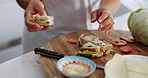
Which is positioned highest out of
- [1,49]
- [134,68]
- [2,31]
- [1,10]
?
[134,68]

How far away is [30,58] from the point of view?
109cm

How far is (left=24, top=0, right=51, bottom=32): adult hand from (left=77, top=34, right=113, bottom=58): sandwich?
0.61ft

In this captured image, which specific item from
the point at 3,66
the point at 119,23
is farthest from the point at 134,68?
the point at 119,23

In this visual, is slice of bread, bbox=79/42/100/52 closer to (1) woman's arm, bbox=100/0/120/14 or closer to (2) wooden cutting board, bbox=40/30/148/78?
(2) wooden cutting board, bbox=40/30/148/78

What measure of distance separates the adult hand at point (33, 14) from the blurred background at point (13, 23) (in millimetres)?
977

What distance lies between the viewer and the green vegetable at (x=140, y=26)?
1176 mm

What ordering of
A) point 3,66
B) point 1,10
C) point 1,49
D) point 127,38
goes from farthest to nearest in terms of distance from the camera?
point 1,49 < point 1,10 < point 127,38 < point 3,66

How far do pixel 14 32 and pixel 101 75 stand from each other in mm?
1484

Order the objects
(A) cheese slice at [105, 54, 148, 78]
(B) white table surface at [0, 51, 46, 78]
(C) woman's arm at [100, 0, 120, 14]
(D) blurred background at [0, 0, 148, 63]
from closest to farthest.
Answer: (A) cheese slice at [105, 54, 148, 78], (B) white table surface at [0, 51, 46, 78], (C) woman's arm at [100, 0, 120, 14], (D) blurred background at [0, 0, 148, 63]

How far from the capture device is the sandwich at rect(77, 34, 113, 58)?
1045 millimetres

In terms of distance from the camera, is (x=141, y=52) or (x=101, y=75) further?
(x=141, y=52)

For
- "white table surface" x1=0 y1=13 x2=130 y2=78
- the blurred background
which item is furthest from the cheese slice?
the blurred background

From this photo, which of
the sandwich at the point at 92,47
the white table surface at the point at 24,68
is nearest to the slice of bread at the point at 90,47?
the sandwich at the point at 92,47

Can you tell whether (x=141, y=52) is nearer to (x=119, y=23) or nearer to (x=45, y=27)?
(x=45, y=27)
